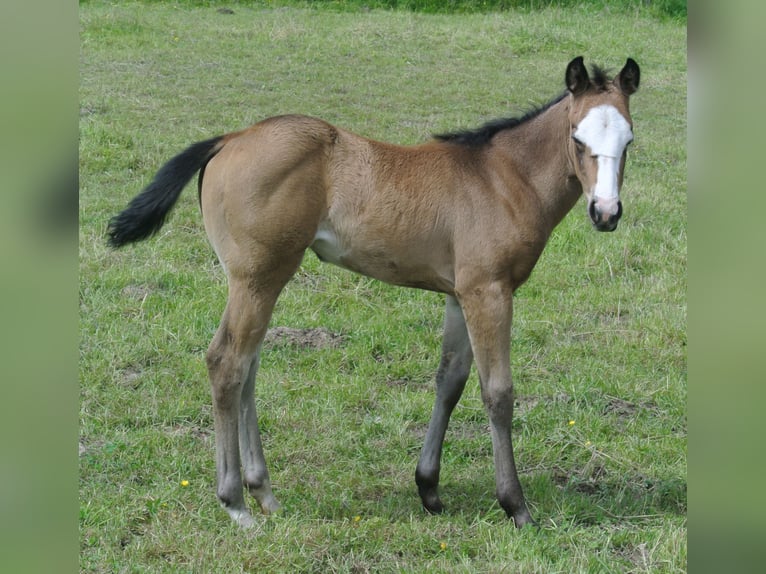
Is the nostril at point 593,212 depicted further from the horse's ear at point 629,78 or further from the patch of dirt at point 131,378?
the patch of dirt at point 131,378

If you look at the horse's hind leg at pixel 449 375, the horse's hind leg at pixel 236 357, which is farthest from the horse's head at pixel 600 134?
the horse's hind leg at pixel 236 357

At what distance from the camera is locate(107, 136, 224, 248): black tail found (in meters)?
4.07

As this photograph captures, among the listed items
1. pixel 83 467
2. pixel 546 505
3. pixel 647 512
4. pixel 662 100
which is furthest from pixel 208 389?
pixel 662 100

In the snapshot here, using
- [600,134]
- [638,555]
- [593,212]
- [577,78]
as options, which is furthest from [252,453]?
[577,78]

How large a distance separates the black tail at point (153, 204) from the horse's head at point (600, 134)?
173 centimetres

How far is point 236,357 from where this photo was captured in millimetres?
3998

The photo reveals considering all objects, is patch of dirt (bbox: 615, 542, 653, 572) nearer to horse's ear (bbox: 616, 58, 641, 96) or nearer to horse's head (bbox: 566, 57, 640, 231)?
horse's head (bbox: 566, 57, 640, 231)

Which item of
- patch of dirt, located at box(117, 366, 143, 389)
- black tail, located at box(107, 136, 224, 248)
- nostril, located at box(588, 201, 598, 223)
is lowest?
patch of dirt, located at box(117, 366, 143, 389)

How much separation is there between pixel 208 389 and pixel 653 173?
5.66m

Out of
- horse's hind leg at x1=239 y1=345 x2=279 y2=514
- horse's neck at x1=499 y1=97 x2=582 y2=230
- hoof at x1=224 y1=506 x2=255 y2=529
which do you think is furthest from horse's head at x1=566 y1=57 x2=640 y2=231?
hoof at x1=224 y1=506 x2=255 y2=529

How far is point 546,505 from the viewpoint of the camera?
169 inches

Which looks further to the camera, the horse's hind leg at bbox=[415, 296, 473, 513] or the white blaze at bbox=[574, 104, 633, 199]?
the horse's hind leg at bbox=[415, 296, 473, 513]

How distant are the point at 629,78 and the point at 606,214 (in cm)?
71
